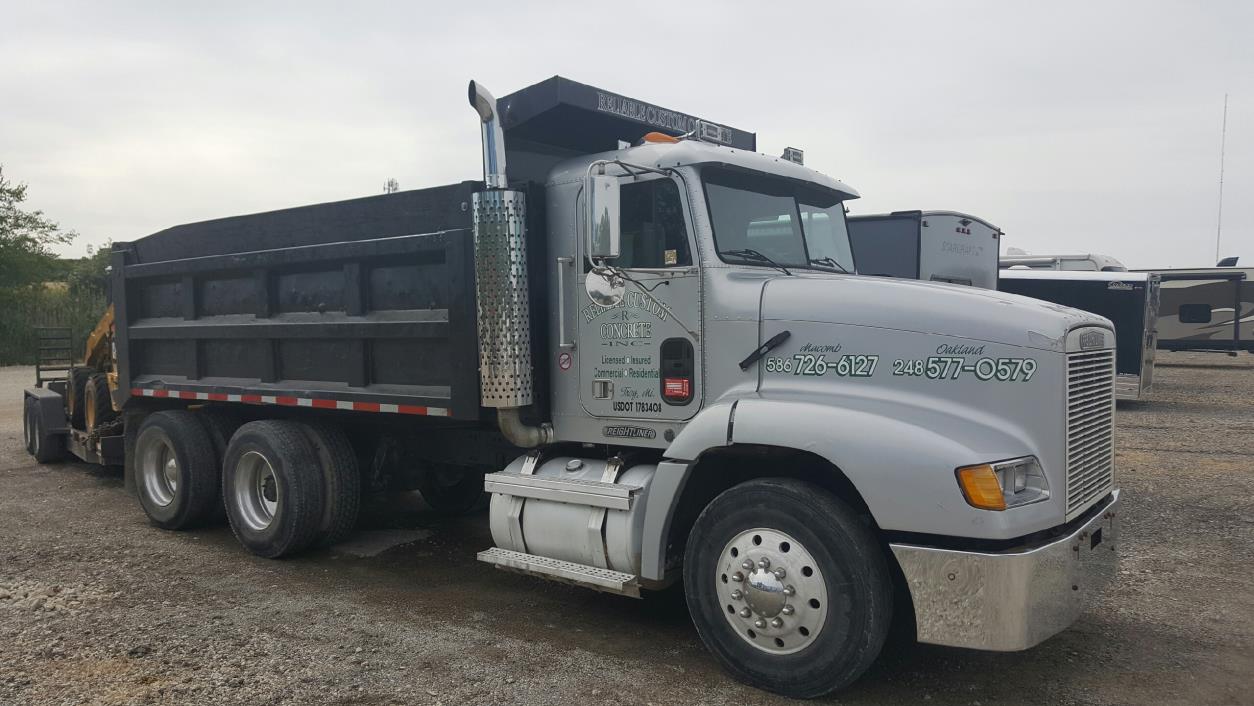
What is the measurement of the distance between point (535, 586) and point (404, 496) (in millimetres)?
3626

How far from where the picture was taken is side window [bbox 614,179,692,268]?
4.93m

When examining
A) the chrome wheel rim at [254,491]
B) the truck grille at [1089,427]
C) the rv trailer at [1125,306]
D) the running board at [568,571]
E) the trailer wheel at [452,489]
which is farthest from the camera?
the rv trailer at [1125,306]

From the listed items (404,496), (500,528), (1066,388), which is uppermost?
(1066,388)

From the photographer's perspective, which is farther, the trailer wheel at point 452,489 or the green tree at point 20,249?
the green tree at point 20,249

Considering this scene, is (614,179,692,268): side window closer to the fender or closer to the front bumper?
the front bumper

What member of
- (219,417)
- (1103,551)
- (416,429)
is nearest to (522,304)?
(416,429)

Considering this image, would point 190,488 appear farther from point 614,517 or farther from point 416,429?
point 614,517

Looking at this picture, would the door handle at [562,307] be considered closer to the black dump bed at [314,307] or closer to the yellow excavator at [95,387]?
the black dump bed at [314,307]

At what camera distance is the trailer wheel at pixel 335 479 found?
22.4ft

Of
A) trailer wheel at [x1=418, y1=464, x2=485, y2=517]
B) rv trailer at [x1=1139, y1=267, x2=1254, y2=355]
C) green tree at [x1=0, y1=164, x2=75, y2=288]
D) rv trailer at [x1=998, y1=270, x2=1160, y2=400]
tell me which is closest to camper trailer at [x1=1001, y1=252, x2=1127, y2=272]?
rv trailer at [x1=1139, y1=267, x2=1254, y2=355]

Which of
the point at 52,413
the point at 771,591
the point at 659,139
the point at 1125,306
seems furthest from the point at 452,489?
the point at 1125,306

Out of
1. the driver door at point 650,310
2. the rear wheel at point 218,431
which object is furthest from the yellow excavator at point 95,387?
the driver door at point 650,310

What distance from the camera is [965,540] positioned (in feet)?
12.7

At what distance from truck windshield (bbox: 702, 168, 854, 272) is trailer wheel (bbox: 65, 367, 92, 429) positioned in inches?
350
